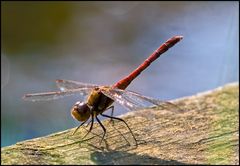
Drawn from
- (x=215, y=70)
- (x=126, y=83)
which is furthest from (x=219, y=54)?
(x=126, y=83)

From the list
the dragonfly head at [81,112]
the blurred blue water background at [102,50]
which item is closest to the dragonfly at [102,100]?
the dragonfly head at [81,112]

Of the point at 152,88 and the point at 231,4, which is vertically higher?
the point at 231,4

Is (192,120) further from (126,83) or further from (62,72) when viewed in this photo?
(62,72)

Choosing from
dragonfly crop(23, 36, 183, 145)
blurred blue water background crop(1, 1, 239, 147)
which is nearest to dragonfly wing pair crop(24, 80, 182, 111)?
dragonfly crop(23, 36, 183, 145)

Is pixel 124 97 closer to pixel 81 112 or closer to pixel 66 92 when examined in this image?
pixel 81 112

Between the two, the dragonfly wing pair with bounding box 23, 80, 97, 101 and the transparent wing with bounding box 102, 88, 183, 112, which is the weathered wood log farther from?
the dragonfly wing pair with bounding box 23, 80, 97, 101

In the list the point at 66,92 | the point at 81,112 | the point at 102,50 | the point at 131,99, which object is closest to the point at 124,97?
the point at 131,99
